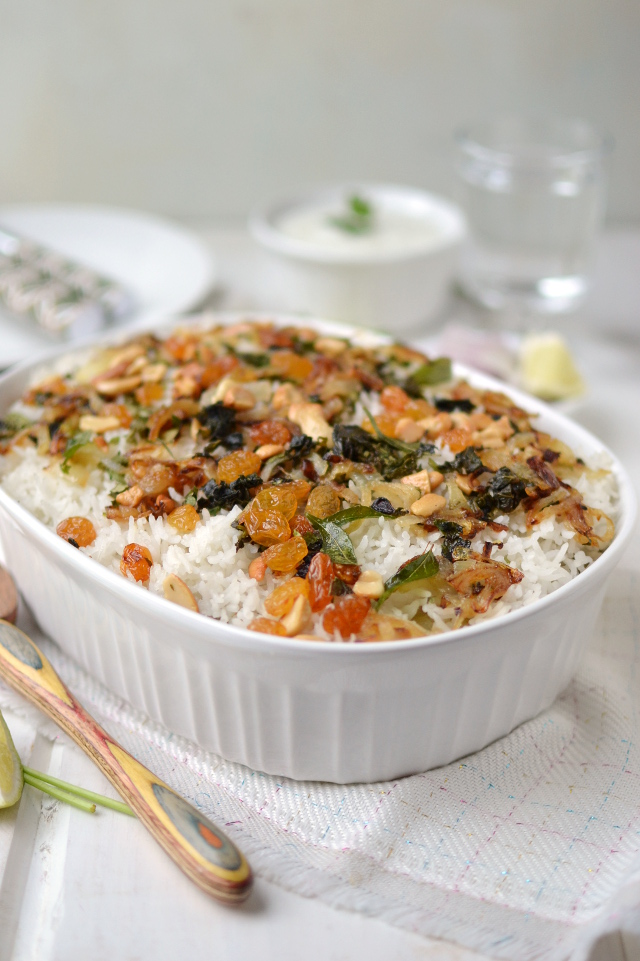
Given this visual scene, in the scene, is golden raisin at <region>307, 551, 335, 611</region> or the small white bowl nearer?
golden raisin at <region>307, 551, 335, 611</region>

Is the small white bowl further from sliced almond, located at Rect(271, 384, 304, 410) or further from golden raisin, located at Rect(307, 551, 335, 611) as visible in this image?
golden raisin, located at Rect(307, 551, 335, 611)

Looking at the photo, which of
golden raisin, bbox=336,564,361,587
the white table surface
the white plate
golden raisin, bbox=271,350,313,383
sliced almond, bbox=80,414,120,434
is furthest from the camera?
the white plate

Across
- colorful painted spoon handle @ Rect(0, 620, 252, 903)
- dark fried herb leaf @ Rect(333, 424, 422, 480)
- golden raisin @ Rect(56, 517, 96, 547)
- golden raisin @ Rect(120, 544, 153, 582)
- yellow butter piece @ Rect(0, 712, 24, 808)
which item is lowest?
yellow butter piece @ Rect(0, 712, 24, 808)

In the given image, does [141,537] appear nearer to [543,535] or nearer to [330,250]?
[543,535]

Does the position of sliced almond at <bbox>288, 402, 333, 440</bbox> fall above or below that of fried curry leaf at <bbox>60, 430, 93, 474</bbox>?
above

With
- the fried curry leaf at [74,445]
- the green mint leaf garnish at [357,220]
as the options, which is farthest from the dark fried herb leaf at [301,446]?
the green mint leaf garnish at [357,220]

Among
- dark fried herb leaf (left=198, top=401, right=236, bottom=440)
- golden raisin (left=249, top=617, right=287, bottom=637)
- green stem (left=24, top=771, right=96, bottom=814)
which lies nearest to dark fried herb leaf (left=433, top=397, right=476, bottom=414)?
dark fried herb leaf (left=198, top=401, right=236, bottom=440)

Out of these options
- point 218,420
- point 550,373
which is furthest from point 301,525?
point 550,373

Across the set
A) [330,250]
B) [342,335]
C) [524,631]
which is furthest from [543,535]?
[330,250]
